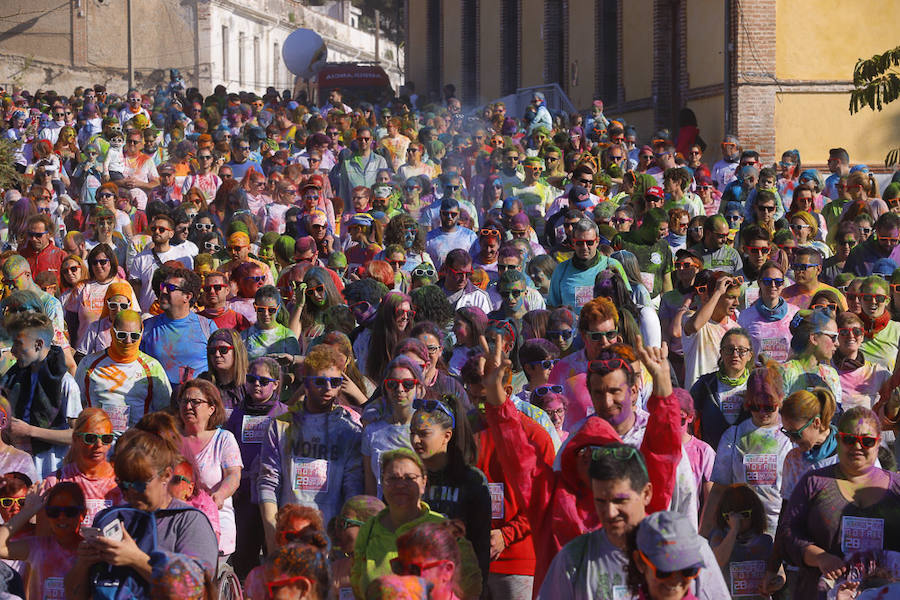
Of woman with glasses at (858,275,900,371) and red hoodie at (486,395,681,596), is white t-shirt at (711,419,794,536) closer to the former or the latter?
red hoodie at (486,395,681,596)

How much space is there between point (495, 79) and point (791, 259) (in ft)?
94.6

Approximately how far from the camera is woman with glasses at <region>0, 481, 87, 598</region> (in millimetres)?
5988

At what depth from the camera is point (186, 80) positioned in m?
57.1

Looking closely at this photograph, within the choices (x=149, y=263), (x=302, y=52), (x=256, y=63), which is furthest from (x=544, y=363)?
(x=256, y=63)

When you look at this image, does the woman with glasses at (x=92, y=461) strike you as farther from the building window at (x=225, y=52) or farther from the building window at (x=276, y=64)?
the building window at (x=276, y=64)

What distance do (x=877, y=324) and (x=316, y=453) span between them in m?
4.09

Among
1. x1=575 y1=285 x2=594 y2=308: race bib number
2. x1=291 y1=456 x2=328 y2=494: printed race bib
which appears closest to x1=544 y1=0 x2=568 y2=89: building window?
x1=575 y1=285 x2=594 y2=308: race bib number

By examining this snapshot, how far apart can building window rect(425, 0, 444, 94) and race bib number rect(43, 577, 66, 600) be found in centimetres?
3919

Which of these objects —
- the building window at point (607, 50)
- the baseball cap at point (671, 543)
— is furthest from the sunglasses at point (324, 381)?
the building window at point (607, 50)

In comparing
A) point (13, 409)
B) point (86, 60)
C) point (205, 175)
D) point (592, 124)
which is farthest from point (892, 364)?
point (86, 60)

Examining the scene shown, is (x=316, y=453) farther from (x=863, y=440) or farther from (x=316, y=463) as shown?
(x=863, y=440)

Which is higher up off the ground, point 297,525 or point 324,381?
point 324,381

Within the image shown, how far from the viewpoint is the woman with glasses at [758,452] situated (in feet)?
23.9

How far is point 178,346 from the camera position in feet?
29.6
